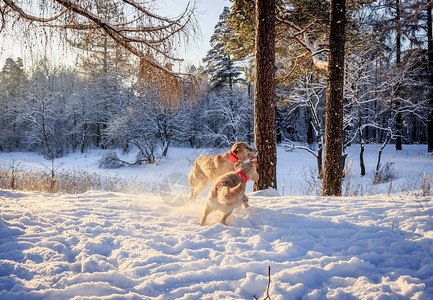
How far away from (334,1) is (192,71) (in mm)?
4022

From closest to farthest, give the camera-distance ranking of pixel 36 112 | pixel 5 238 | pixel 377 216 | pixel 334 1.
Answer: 1. pixel 5 238
2. pixel 377 216
3. pixel 334 1
4. pixel 36 112

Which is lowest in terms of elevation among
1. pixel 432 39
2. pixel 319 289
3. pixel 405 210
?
pixel 319 289

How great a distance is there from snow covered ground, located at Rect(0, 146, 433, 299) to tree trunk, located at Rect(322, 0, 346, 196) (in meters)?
1.91

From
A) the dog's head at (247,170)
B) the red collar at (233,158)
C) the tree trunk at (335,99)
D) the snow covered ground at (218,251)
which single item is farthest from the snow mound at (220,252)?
the tree trunk at (335,99)

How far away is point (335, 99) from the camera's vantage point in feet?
17.3

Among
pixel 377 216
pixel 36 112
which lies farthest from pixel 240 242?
pixel 36 112

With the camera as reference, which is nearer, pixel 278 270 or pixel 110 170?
pixel 278 270

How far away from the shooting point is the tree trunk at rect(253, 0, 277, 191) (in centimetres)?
474

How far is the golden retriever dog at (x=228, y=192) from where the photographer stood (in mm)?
2670

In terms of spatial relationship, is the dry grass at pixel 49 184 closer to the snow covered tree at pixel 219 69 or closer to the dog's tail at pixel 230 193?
the dog's tail at pixel 230 193

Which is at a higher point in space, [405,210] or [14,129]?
[14,129]

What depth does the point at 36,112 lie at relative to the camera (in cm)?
2420

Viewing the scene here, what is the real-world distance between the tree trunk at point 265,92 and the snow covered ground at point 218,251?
1.36 metres

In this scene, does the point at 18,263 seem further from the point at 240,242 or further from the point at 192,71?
the point at 192,71
